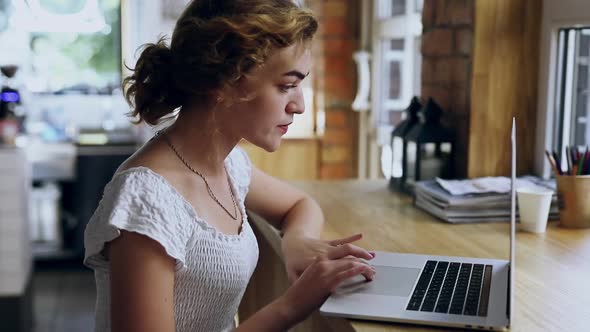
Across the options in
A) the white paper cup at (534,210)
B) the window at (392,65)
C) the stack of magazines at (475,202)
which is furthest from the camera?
the window at (392,65)

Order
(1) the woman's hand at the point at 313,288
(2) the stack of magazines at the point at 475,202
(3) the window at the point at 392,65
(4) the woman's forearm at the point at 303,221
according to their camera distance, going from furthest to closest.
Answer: (3) the window at the point at 392,65, (2) the stack of magazines at the point at 475,202, (4) the woman's forearm at the point at 303,221, (1) the woman's hand at the point at 313,288

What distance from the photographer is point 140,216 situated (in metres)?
1.12

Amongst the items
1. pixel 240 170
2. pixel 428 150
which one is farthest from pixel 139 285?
pixel 428 150

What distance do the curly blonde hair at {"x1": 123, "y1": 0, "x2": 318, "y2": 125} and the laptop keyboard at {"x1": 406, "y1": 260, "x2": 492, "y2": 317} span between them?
1.52ft

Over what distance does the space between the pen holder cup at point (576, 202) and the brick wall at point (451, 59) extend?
47 centimetres

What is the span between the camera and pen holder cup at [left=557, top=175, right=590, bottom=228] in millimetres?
1724

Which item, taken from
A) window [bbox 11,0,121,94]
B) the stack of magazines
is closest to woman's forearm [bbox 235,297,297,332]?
the stack of magazines

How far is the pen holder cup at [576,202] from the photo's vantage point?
5.65ft

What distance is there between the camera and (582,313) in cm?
112

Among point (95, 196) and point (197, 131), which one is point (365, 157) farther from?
point (197, 131)

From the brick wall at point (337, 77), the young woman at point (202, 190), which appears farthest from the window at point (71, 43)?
the young woman at point (202, 190)

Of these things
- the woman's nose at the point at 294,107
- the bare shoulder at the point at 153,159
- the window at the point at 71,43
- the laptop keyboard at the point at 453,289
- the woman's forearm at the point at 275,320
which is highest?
the window at the point at 71,43

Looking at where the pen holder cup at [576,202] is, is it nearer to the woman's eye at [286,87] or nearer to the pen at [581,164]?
the pen at [581,164]

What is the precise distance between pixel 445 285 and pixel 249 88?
46 cm
